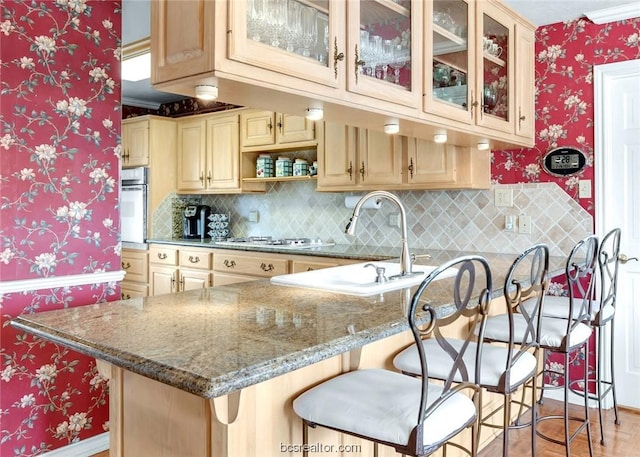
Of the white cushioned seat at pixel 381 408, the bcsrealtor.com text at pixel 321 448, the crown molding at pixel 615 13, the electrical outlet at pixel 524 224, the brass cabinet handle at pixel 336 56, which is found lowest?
the bcsrealtor.com text at pixel 321 448

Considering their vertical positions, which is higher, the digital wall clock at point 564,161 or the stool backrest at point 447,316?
the digital wall clock at point 564,161

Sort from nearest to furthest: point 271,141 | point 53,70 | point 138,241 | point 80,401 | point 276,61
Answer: point 276,61, point 53,70, point 80,401, point 271,141, point 138,241

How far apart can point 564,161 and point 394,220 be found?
4.01 ft

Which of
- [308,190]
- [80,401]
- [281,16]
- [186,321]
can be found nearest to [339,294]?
[186,321]

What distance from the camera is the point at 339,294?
5.67 ft

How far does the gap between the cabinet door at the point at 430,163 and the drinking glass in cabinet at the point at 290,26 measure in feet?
5.60

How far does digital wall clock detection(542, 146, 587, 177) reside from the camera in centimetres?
315

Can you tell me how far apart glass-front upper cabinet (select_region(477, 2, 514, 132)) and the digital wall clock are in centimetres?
55

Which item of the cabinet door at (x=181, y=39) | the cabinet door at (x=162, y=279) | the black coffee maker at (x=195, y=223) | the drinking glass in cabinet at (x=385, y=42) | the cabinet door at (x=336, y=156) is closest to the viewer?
the cabinet door at (x=181, y=39)

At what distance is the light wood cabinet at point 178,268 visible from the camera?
4176mm

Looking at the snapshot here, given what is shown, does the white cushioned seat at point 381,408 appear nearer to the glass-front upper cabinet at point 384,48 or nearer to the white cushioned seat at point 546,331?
the white cushioned seat at point 546,331

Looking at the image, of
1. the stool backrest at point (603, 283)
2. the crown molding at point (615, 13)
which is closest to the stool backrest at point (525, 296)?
the stool backrest at point (603, 283)

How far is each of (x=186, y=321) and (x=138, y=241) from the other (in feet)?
12.3

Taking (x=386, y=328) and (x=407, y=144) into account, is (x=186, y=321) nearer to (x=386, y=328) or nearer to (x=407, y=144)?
(x=386, y=328)
